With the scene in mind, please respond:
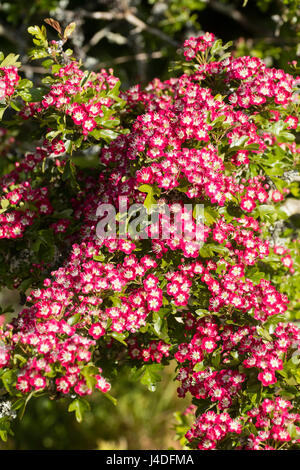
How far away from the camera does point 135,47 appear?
5.59 m

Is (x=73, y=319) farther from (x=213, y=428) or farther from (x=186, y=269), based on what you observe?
(x=213, y=428)

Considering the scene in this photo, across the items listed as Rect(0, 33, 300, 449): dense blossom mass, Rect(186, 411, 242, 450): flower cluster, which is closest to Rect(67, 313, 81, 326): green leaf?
Rect(0, 33, 300, 449): dense blossom mass

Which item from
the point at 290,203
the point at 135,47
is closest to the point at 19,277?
the point at 290,203

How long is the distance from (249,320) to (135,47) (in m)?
4.22

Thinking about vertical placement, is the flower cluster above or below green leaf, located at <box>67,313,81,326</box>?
below

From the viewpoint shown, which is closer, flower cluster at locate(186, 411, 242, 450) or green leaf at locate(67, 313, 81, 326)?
green leaf at locate(67, 313, 81, 326)

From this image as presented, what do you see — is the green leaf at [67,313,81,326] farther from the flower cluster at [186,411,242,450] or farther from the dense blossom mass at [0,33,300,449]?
the flower cluster at [186,411,242,450]

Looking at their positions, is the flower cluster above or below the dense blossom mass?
below

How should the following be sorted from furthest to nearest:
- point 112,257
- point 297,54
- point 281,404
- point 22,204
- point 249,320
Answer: point 297,54
point 22,204
point 249,320
point 112,257
point 281,404

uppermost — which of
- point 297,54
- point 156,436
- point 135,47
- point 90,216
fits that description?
point 135,47

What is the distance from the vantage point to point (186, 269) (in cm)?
218

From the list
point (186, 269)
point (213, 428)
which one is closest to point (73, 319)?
point (186, 269)

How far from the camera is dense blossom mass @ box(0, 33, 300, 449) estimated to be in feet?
6.54
